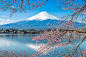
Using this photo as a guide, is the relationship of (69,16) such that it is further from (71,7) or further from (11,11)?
(11,11)

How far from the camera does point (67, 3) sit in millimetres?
3893

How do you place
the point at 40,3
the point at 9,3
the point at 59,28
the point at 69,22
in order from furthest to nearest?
the point at 59,28 < the point at 69,22 < the point at 40,3 < the point at 9,3

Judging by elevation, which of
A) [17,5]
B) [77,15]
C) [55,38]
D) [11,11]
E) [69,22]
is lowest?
[55,38]

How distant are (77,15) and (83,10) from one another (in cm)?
33

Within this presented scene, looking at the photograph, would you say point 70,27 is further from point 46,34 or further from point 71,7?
point 46,34

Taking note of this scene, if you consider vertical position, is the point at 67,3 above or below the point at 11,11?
above

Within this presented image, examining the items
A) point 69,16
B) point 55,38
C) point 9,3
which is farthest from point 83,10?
point 9,3

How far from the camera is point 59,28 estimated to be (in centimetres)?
406

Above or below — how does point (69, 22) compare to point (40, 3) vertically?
below

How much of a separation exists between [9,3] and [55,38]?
2.26 m

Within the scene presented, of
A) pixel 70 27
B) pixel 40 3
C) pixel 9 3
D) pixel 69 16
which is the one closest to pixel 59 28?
pixel 70 27

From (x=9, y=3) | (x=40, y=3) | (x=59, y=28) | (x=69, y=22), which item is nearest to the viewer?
(x=9, y=3)

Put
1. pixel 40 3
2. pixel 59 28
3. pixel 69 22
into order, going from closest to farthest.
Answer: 1. pixel 40 3
2. pixel 69 22
3. pixel 59 28

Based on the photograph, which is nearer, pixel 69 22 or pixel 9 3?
pixel 9 3
